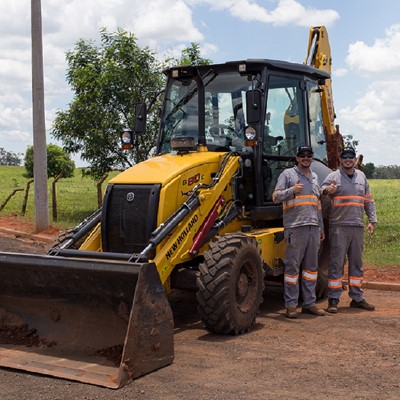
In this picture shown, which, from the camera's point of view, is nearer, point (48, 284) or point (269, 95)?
point (48, 284)

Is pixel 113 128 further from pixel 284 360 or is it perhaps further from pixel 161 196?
pixel 284 360

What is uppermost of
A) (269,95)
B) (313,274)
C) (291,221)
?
(269,95)

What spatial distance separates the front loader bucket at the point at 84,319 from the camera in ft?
18.3

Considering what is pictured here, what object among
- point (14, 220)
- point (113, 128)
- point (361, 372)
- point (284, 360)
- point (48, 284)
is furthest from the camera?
point (14, 220)

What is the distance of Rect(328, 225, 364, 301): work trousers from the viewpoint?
8250 mm

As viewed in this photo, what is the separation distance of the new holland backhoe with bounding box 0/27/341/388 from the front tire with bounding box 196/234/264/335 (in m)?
0.01

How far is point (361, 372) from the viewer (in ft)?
18.5

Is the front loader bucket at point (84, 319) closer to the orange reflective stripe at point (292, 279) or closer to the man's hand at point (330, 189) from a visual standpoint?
the orange reflective stripe at point (292, 279)

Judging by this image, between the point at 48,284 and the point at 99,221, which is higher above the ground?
the point at 99,221

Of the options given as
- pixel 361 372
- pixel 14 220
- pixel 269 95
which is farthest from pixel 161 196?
pixel 14 220

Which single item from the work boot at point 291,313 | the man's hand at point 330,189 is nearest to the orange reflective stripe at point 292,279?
the work boot at point 291,313

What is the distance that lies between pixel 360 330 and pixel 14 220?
42.4 ft

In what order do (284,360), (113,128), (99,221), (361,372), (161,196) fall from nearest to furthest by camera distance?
(361,372)
(284,360)
(161,196)
(99,221)
(113,128)

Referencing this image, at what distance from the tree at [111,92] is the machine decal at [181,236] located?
886 centimetres
